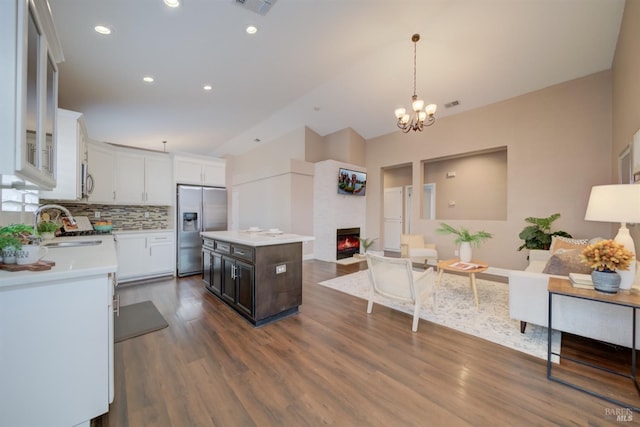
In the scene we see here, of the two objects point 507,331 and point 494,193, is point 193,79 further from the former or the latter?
point 494,193

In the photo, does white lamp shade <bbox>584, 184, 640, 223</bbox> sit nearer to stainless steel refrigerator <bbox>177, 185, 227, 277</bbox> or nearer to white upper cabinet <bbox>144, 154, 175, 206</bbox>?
stainless steel refrigerator <bbox>177, 185, 227, 277</bbox>

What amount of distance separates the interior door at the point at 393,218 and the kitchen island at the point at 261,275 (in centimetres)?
568

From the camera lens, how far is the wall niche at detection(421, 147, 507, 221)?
5938 millimetres

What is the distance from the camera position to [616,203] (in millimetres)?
1811

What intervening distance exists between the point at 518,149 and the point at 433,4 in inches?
125

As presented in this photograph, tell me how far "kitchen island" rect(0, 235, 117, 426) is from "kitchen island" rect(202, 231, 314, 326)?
1.30m

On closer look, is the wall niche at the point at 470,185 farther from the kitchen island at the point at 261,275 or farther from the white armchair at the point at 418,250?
the kitchen island at the point at 261,275

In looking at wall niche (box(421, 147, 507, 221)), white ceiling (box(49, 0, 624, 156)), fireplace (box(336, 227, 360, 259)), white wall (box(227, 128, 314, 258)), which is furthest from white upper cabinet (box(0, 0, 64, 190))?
wall niche (box(421, 147, 507, 221))

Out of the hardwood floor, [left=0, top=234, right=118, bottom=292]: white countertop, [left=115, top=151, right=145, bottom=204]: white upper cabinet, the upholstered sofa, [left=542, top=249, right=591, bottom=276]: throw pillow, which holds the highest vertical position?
[left=115, top=151, right=145, bottom=204]: white upper cabinet

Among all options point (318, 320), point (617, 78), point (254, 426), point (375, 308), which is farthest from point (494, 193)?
point (254, 426)

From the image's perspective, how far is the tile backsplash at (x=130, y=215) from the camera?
4145 millimetres

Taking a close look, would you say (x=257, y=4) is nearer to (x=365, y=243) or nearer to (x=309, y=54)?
(x=309, y=54)

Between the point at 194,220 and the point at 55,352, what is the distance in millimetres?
3654

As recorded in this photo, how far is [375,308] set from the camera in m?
3.22
